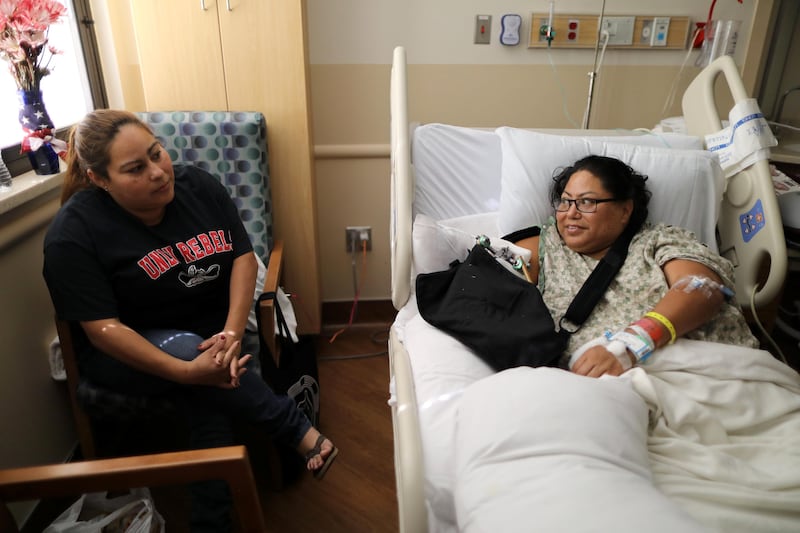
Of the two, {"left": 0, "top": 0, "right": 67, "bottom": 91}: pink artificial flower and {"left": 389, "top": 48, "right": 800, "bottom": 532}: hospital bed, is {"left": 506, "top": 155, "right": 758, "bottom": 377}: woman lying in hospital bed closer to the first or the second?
{"left": 389, "top": 48, "right": 800, "bottom": 532}: hospital bed

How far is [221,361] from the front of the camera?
135 cm

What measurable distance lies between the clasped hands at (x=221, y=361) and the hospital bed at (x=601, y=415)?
0.45 m

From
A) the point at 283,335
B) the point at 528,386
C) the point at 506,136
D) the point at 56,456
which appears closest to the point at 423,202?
the point at 506,136

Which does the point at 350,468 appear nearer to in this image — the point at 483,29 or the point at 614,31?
the point at 483,29

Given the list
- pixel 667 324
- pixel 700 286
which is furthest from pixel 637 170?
pixel 667 324

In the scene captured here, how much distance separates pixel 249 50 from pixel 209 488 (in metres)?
1.47

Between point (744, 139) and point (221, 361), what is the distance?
1701mm

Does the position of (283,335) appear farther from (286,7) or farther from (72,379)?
(286,7)

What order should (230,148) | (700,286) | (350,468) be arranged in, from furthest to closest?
(230,148) < (350,468) < (700,286)

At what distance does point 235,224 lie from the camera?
157cm

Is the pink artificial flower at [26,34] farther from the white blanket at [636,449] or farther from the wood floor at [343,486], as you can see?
the white blanket at [636,449]

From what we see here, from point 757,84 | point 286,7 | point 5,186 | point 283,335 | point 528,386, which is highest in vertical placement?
point 286,7

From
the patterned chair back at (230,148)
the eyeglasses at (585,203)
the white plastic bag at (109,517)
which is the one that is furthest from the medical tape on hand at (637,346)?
the patterned chair back at (230,148)

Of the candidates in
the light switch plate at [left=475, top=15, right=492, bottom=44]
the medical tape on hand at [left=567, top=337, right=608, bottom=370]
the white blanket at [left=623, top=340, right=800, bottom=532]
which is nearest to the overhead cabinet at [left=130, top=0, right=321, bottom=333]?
the light switch plate at [left=475, top=15, right=492, bottom=44]
